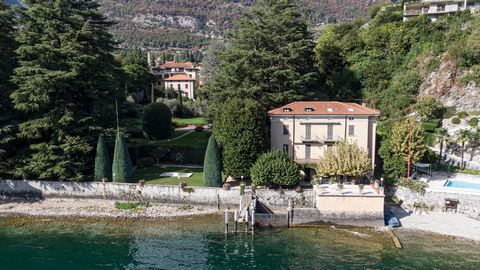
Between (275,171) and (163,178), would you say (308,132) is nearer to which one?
(275,171)

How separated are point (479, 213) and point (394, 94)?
80.5 ft

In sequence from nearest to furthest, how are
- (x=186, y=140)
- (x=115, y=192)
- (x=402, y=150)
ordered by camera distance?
1. (x=402, y=150)
2. (x=115, y=192)
3. (x=186, y=140)

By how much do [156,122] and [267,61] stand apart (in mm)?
17310

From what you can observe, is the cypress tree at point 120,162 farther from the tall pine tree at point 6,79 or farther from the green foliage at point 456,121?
the green foliage at point 456,121

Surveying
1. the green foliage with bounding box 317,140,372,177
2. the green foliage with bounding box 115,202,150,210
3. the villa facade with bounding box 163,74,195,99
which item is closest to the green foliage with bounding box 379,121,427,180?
the green foliage with bounding box 317,140,372,177

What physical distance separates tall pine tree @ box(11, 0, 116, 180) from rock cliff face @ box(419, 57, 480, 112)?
41.4 m

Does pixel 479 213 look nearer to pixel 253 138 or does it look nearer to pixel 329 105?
pixel 329 105

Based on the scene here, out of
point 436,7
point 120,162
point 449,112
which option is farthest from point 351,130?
point 436,7

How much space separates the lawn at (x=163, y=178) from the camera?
39.7 metres

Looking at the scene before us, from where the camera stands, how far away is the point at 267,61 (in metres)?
44.7

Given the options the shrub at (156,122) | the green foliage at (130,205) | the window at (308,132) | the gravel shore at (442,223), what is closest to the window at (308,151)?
the window at (308,132)

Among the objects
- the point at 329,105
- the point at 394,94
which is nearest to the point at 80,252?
the point at 329,105

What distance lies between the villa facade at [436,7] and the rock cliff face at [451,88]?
632 inches

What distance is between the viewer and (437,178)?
39.5 m
